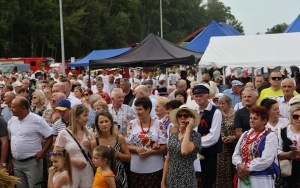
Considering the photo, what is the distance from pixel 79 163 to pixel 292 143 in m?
2.53

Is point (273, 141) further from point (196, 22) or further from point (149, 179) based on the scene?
point (196, 22)

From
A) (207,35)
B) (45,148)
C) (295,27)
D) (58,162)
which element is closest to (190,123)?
(58,162)

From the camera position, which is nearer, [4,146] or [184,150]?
[184,150]

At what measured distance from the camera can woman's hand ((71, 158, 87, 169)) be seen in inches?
284

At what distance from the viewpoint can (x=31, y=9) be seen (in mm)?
57906

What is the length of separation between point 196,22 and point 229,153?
107 metres

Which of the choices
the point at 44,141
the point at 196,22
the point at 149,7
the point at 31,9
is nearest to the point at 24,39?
the point at 31,9

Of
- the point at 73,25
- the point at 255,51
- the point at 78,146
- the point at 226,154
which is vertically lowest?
the point at 226,154

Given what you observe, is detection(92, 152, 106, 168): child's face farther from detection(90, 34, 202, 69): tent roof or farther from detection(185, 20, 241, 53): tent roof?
detection(185, 20, 241, 53): tent roof

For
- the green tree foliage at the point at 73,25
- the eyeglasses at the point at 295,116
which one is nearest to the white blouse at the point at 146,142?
the eyeglasses at the point at 295,116

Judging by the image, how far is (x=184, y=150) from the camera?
22.6 feet

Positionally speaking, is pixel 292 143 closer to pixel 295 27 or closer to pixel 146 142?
pixel 146 142

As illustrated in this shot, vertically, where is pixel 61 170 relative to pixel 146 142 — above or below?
below

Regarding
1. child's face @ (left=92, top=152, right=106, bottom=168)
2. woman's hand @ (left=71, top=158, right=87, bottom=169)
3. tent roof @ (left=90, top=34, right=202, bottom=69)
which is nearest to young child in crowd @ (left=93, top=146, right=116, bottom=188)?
child's face @ (left=92, top=152, right=106, bottom=168)
